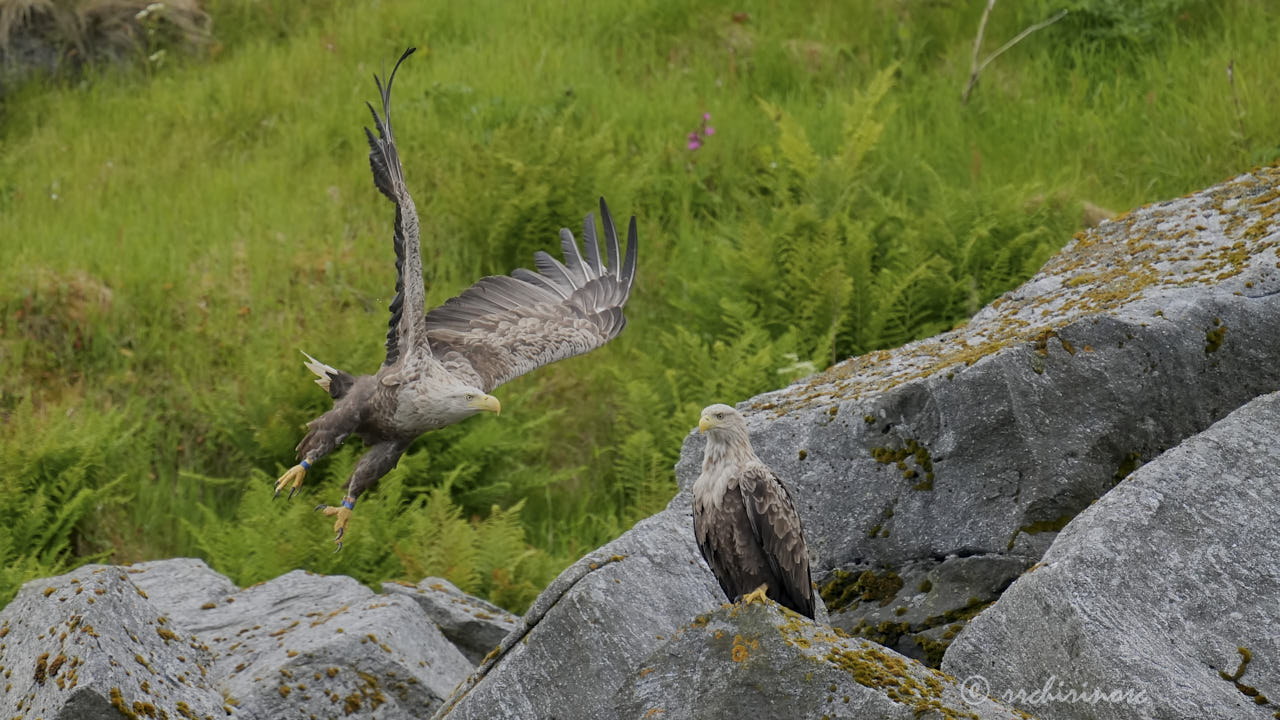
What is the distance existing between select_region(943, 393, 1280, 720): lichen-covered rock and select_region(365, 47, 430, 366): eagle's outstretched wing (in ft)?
9.13

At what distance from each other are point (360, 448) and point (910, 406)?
5165mm

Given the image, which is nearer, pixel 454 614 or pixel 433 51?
pixel 454 614

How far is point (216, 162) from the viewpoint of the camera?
41.0 feet

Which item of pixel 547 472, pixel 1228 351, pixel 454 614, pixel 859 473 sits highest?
pixel 1228 351

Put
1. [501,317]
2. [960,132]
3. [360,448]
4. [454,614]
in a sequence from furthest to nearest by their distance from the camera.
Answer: [960,132]
[360,448]
[501,317]
[454,614]

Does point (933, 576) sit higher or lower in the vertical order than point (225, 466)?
higher

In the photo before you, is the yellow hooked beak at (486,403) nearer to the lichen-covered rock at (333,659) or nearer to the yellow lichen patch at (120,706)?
the lichen-covered rock at (333,659)

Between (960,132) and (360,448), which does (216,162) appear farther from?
(960,132)

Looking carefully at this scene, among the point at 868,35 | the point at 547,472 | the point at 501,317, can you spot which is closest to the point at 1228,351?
the point at 501,317

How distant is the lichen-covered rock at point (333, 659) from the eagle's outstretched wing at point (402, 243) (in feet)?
4.29

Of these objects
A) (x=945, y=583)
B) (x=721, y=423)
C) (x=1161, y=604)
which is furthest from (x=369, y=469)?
(x=1161, y=604)

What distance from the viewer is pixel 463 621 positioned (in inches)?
262

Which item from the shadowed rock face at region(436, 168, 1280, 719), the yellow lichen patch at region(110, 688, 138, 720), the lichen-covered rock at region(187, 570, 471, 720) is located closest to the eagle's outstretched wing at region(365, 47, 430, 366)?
the lichen-covered rock at region(187, 570, 471, 720)

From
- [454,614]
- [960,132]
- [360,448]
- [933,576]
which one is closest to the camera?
[933,576]
